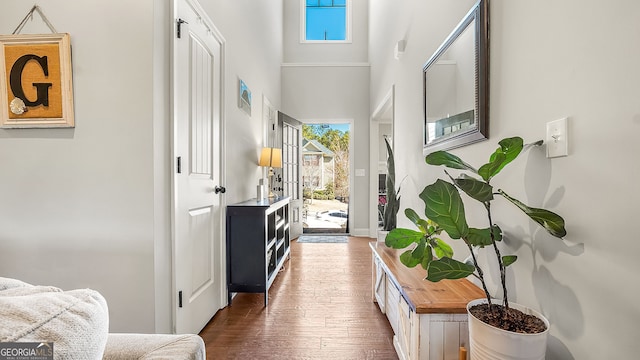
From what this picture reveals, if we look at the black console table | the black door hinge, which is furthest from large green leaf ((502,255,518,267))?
the black door hinge

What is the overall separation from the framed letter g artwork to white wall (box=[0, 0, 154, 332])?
0.05 metres

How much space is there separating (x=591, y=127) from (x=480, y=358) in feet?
2.55

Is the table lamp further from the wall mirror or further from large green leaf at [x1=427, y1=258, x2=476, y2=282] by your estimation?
large green leaf at [x1=427, y1=258, x2=476, y2=282]

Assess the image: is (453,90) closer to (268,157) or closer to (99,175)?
(99,175)

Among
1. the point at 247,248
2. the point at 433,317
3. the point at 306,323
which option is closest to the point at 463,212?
the point at 433,317

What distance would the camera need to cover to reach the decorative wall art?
2812 millimetres

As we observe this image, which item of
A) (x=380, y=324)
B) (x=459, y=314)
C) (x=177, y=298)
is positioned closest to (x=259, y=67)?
(x=177, y=298)

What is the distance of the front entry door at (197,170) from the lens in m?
1.69

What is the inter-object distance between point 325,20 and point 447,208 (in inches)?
226

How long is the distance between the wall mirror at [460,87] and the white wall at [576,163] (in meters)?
0.06

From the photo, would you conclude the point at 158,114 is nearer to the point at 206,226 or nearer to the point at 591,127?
the point at 206,226

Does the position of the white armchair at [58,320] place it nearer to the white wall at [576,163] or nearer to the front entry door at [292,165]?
the white wall at [576,163]

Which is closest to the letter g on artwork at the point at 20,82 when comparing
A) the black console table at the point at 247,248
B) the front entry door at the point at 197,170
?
the front entry door at the point at 197,170

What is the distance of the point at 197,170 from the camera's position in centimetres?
195
